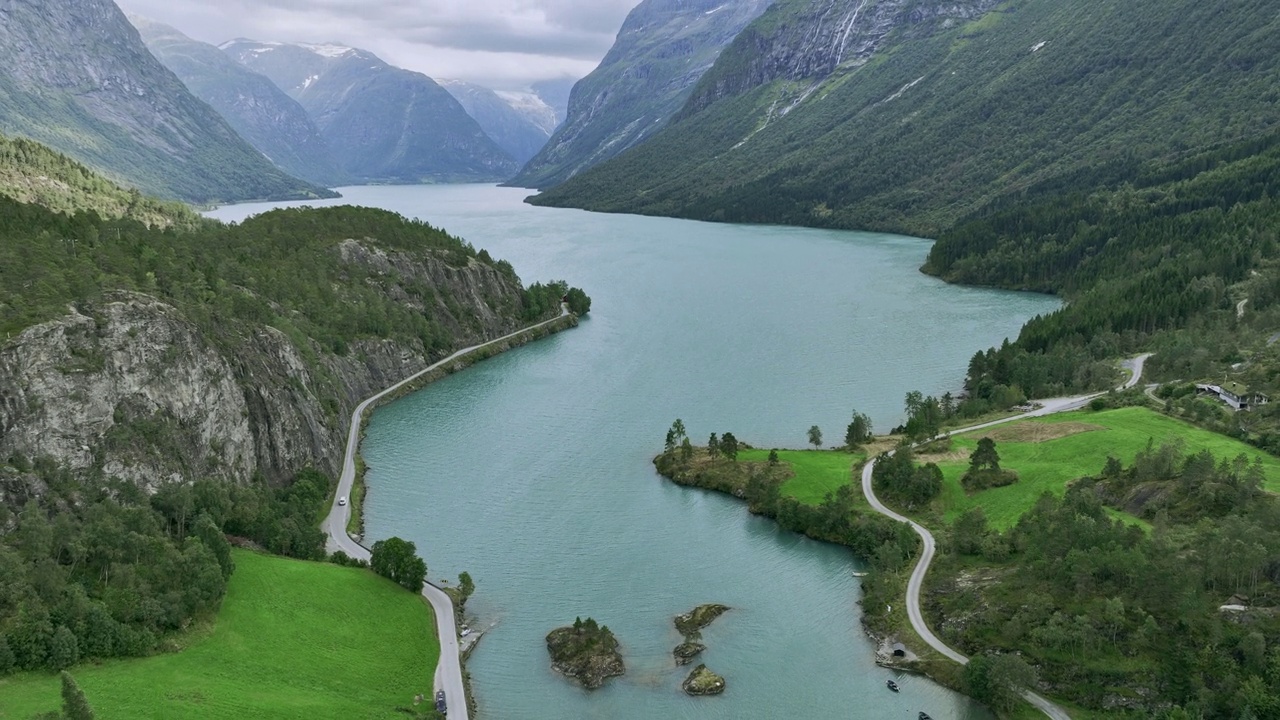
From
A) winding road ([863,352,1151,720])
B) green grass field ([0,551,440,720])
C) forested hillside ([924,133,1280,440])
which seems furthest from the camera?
forested hillside ([924,133,1280,440])

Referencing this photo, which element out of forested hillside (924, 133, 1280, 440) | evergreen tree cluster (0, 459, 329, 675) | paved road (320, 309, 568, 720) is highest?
forested hillside (924, 133, 1280, 440)

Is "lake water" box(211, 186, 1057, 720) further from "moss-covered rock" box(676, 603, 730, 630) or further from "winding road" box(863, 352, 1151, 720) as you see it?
"winding road" box(863, 352, 1151, 720)

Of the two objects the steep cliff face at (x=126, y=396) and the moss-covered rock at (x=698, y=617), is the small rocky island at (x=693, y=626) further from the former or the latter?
the steep cliff face at (x=126, y=396)

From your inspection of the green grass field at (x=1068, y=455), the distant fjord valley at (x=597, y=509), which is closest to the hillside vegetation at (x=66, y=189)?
the distant fjord valley at (x=597, y=509)

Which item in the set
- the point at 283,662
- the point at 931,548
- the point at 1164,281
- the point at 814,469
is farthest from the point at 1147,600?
the point at 1164,281

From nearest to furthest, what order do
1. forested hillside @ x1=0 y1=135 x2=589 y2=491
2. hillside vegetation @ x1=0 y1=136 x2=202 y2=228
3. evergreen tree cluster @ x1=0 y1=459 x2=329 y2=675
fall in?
1. evergreen tree cluster @ x1=0 y1=459 x2=329 y2=675
2. forested hillside @ x1=0 y1=135 x2=589 y2=491
3. hillside vegetation @ x1=0 y1=136 x2=202 y2=228

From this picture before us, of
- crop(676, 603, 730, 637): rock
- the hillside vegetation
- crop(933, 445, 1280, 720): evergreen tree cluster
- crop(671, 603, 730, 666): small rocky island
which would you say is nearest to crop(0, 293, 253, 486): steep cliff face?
crop(676, 603, 730, 637): rock
